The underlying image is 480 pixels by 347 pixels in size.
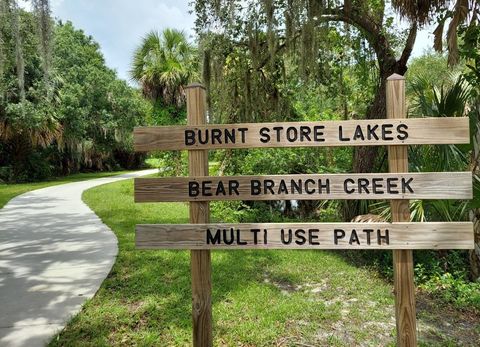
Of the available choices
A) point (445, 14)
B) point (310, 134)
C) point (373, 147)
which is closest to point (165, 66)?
point (373, 147)

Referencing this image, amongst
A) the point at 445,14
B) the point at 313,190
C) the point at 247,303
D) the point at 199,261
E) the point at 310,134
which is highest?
the point at 445,14

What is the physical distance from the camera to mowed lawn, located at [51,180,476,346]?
3.38 meters

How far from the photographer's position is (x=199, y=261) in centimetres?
279

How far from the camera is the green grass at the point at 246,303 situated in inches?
133

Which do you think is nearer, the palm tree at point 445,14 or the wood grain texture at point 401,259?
the wood grain texture at point 401,259

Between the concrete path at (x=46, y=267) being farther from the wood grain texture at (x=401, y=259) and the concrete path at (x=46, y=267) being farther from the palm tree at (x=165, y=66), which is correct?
the palm tree at (x=165, y=66)

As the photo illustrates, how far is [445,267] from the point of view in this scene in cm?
517

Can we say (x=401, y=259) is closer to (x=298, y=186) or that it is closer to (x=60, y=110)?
Result: (x=298, y=186)

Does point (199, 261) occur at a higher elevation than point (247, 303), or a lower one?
higher

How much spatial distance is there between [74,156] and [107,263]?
889 inches

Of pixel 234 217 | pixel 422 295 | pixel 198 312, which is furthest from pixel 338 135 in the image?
pixel 234 217

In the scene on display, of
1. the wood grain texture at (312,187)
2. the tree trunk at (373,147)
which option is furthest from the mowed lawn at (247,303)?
the wood grain texture at (312,187)

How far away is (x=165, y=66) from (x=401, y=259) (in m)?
16.4

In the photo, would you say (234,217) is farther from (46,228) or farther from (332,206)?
(46,228)
